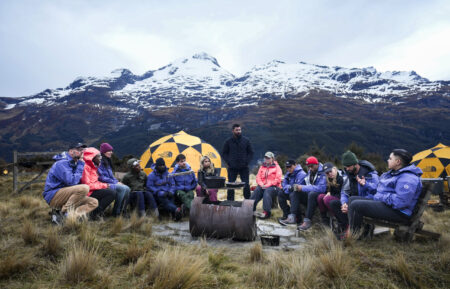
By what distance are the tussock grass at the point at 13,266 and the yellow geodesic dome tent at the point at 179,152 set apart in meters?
7.46

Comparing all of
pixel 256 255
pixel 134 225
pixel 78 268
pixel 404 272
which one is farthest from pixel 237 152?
pixel 78 268

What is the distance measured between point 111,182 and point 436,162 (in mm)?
12761

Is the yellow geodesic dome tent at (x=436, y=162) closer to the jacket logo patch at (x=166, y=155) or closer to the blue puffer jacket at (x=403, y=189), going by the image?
the blue puffer jacket at (x=403, y=189)

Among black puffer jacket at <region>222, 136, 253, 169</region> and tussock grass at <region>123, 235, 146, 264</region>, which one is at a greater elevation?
black puffer jacket at <region>222, 136, 253, 169</region>

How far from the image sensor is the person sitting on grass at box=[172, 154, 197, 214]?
20.1ft

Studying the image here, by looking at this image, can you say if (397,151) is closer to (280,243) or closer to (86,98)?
(280,243)

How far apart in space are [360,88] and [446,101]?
54.1 m

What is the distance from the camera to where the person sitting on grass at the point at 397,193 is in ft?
11.6

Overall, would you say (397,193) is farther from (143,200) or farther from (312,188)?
(143,200)

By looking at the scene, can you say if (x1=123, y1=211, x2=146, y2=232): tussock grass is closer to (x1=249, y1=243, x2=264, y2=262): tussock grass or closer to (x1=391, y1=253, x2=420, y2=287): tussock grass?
(x1=249, y1=243, x2=264, y2=262): tussock grass

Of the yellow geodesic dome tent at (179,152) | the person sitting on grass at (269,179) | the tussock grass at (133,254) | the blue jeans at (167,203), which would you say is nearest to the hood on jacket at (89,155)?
the blue jeans at (167,203)

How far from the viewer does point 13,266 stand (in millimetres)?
2617

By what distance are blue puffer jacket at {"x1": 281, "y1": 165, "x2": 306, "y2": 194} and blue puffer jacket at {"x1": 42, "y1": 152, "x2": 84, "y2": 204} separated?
4.21 meters

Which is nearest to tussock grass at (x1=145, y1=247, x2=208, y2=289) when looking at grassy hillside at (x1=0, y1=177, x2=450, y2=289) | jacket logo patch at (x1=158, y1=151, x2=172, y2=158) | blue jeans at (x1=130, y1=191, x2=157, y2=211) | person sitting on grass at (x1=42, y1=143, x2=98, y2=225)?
grassy hillside at (x1=0, y1=177, x2=450, y2=289)
